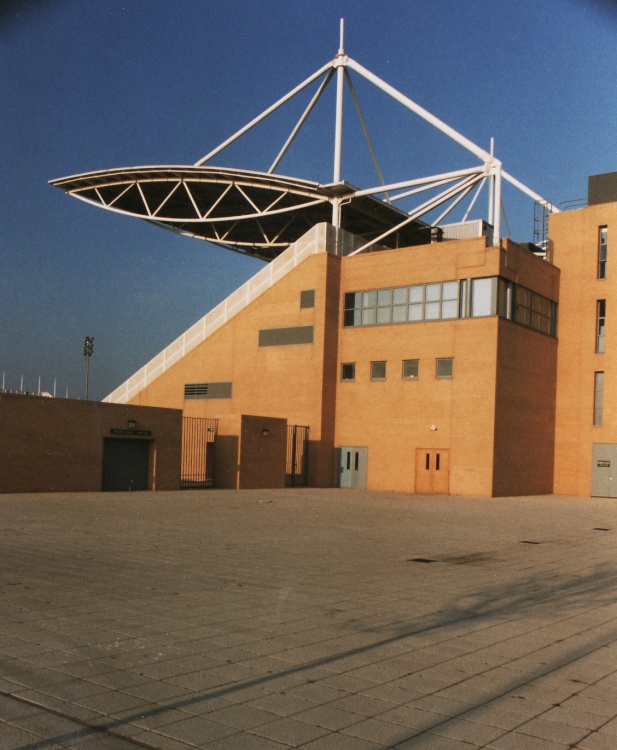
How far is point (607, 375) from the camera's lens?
37.7 metres

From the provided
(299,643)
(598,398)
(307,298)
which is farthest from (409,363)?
(299,643)

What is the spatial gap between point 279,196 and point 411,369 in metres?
15.5

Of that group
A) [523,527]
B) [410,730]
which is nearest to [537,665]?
[410,730]

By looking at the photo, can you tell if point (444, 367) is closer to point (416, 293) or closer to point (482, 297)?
point (482, 297)

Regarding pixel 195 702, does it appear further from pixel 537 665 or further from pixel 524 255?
pixel 524 255

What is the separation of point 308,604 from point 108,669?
3.31 m

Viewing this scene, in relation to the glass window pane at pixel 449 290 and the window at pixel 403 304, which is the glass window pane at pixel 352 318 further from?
the glass window pane at pixel 449 290

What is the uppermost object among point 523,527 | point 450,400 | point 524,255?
point 524,255

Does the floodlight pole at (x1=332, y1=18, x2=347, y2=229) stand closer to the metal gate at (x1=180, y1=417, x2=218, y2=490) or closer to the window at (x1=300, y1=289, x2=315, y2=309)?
the window at (x1=300, y1=289, x2=315, y2=309)

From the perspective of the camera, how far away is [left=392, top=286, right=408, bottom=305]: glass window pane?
36.7 metres

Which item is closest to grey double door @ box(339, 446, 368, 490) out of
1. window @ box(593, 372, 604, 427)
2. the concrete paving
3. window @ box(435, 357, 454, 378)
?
window @ box(435, 357, 454, 378)

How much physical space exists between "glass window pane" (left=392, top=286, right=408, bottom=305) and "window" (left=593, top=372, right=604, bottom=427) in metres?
10.0

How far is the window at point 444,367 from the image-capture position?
1379 inches

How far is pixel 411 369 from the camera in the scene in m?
36.1
